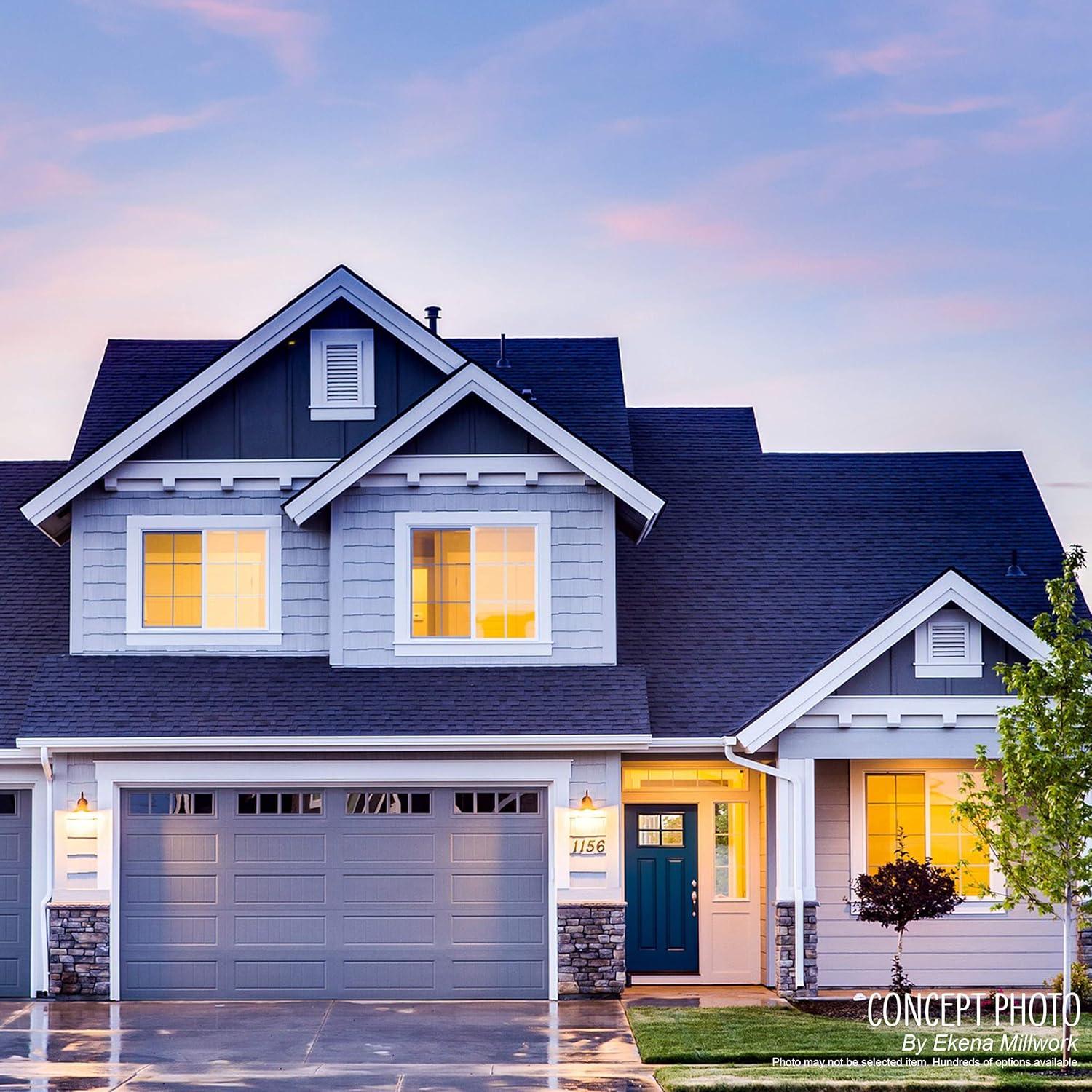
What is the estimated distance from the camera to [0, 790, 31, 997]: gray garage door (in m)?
16.2

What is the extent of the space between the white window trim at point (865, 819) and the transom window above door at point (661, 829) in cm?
197

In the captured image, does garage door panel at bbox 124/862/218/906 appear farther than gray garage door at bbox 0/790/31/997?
No

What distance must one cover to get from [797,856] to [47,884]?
7.95m

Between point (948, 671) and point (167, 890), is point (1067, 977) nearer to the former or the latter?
point (948, 671)

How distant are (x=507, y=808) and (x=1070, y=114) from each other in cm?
1183

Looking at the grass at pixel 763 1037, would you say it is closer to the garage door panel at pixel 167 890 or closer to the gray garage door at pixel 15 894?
the garage door panel at pixel 167 890

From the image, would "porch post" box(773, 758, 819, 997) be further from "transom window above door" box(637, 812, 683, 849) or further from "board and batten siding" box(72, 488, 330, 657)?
"board and batten siding" box(72, 488, 330, 657)

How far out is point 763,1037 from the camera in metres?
13.3

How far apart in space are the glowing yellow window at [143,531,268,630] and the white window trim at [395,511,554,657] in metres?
1.64

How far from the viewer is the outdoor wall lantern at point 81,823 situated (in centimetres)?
1577

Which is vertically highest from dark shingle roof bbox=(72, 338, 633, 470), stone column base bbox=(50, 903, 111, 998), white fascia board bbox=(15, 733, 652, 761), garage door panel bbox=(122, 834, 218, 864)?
dark shingle roof bbox=(72, 338, 633, 470)

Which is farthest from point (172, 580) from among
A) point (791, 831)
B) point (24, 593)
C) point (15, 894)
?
point (791, 831)

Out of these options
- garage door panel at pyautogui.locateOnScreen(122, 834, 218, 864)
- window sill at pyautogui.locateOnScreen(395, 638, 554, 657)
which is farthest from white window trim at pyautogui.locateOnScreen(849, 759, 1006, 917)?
garage door panel at pyautogui.locateOnScreen(122, 834, 218, 864)

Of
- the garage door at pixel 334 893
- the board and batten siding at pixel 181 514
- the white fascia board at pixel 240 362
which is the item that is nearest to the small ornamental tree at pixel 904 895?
the garage door at pixel 334 893
